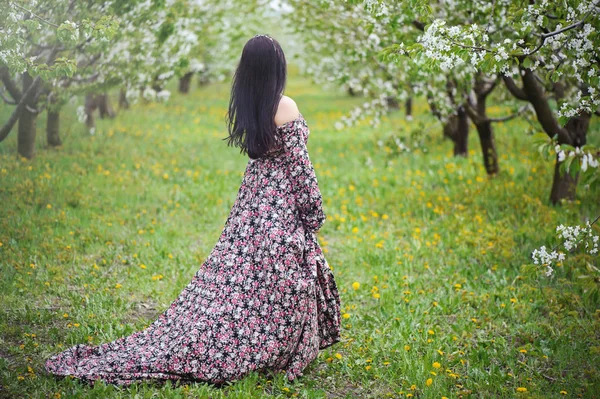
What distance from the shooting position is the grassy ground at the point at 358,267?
161 inches

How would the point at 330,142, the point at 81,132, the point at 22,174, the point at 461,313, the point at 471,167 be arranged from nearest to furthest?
the point at 461,313 < the point at 22,174 < the point at 471,167 < the point at 81,132 < the point at 330,142

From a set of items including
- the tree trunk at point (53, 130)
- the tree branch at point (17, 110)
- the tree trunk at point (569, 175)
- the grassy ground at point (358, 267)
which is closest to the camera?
the grassy ground at point (358, 267)

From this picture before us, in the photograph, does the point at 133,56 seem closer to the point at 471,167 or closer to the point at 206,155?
the point at 206,155

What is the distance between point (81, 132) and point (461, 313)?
9251mm

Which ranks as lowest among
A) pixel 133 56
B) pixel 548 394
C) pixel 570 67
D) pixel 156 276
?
pixel 548 394

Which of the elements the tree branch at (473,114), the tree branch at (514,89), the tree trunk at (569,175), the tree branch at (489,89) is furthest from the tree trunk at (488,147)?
the tree branch at (514,89)

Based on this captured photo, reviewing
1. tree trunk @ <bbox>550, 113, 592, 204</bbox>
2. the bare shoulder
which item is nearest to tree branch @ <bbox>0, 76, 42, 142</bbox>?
the bare shoulder

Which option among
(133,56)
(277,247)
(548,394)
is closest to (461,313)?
(548,394)

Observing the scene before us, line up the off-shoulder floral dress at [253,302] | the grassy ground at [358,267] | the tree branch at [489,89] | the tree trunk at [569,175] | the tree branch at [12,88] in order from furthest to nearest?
the tree branch at [489,89] < the tree trunk at [569,175] < the tree branch at [12,88] < the grassy ground at [358,267] < the off-shoulder floral dress at [253,302]

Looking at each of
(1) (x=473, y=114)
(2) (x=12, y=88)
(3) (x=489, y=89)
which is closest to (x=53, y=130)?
(2) (x=12, y=88)

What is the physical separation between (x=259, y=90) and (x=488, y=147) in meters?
6.16

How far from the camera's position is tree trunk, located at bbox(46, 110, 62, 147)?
10164mm

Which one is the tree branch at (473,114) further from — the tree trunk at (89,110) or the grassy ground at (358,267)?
the tree trunk at (89,110)

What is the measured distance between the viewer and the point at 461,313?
203 inches
